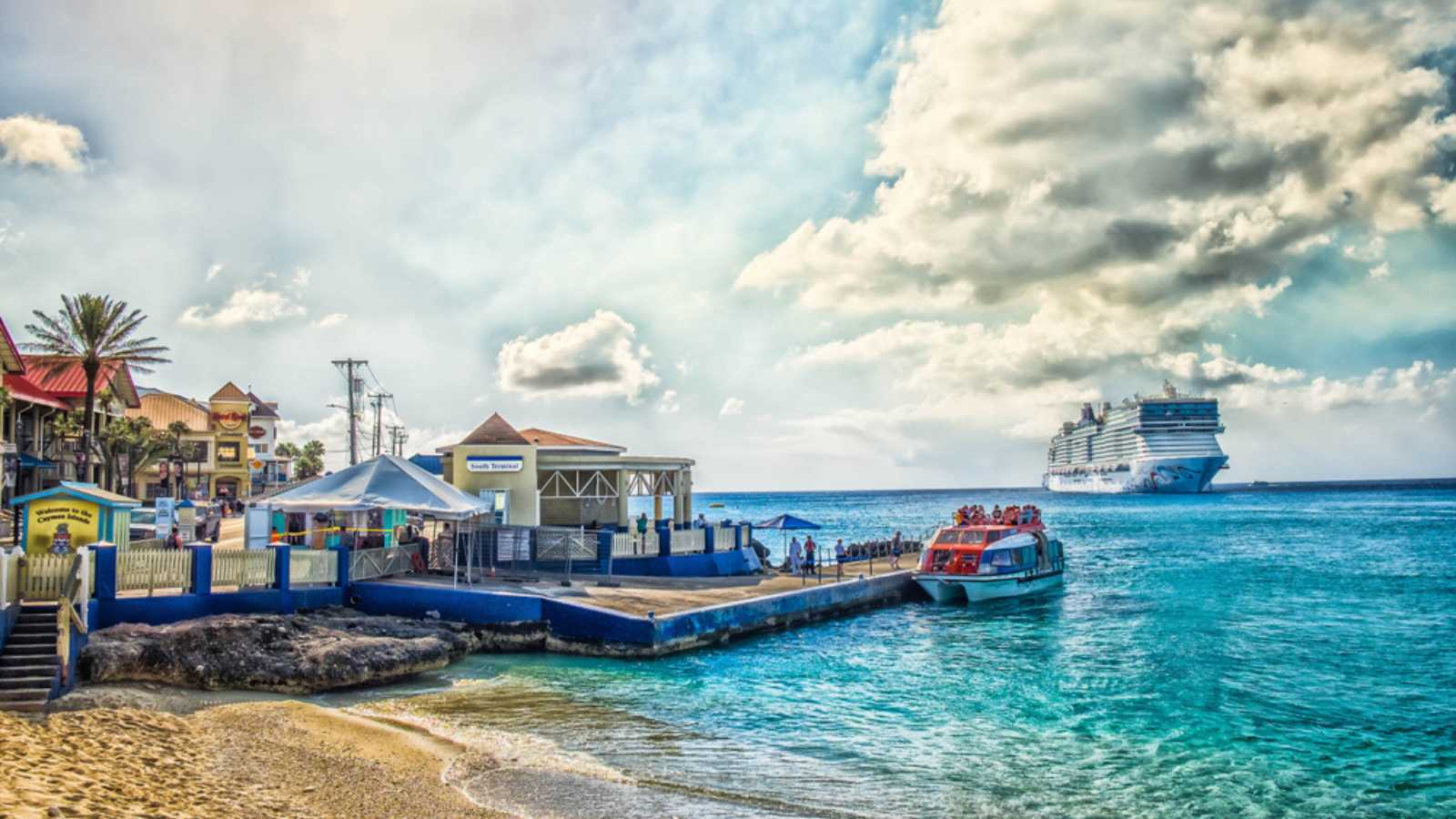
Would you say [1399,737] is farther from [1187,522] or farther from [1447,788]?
[1187,522]

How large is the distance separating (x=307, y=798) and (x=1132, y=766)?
1232 centimetres

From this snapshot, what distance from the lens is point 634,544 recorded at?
1273 inches

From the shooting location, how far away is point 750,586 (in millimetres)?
31250

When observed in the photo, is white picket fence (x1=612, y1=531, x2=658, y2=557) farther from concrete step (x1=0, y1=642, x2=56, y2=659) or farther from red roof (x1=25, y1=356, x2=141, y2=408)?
red roof (x1=25, y1=356, x2=141, y2=408)

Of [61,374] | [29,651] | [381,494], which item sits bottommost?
[29,651]

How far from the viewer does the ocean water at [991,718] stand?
45.2 feet

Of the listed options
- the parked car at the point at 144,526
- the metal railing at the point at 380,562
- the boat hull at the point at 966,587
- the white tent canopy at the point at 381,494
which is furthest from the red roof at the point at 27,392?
the boat hull at the point at 966,587

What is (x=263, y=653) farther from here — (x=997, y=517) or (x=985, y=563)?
(x=997, y=517)

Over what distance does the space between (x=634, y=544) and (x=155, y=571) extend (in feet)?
49.2

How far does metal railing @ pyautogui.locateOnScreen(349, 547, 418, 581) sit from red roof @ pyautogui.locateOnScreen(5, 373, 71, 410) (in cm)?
2591

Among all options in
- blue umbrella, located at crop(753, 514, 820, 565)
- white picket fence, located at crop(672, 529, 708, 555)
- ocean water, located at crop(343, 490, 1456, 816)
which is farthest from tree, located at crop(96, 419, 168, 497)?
ocean water, located at crop(343, 490, 1456, 816)

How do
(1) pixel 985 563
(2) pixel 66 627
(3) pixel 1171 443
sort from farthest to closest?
(3) pixel 1171 443, (1) pixel 985 563, (2) pixel 66 627

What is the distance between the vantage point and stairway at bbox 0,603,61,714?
14.5 m

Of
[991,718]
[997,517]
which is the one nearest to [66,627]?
[991,718]
